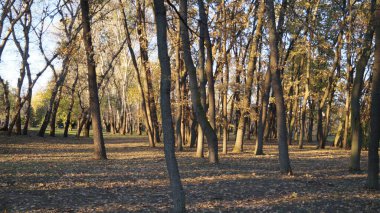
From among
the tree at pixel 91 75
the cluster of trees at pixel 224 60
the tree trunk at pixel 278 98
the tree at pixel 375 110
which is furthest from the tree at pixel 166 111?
the tree at pixel 91 75

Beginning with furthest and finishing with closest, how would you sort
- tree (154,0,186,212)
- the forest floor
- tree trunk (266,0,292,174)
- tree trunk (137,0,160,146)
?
tree trunk (137,0,160,146)
tree trunk (266,0,292,174)
the forest floor
tree (154,0,186,212)

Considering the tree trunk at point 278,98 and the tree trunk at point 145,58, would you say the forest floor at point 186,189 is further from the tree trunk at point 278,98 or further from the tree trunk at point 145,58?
the tree trunk at point 145,58

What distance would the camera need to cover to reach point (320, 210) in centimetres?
795

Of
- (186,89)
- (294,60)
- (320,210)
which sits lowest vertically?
(320,210)

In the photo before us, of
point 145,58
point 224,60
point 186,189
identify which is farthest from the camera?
point 145,58

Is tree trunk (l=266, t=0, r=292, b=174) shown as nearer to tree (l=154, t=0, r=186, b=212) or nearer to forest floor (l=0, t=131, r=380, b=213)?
forest floor (l=0, t=131, r=380, b=213)

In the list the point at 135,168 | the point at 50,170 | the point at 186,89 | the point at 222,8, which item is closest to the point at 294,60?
the point at 186,89

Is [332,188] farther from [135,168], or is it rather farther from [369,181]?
[135,168]

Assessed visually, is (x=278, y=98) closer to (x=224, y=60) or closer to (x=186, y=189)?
(x=186, y=189)

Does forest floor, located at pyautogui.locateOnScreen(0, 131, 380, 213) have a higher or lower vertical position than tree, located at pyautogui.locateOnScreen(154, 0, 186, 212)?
lower

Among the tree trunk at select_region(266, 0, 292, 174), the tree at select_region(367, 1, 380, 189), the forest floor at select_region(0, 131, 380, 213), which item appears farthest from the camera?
the tree trunk at select_region(266, 0, 292, 174)

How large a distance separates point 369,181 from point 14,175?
34.0ft

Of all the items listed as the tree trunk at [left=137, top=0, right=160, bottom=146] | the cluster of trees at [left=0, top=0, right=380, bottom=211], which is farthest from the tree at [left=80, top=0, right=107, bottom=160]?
the tree trunk at [left=137, top=0, right=160, bottom=146]

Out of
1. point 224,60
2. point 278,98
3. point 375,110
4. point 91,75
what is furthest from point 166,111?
point 224,60
